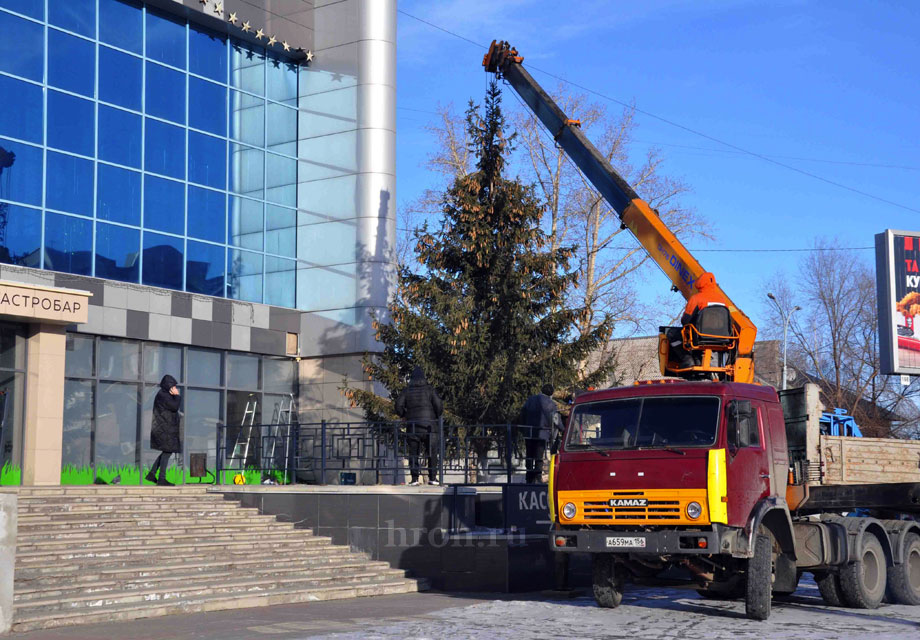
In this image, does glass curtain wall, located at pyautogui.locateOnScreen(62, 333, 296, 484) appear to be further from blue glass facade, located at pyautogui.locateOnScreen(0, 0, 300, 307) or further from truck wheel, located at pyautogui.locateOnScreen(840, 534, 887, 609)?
truck wheel, located at pyautogui.locateOnScreen(840, 534, 887, 609)

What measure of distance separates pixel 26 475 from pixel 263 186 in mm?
11260

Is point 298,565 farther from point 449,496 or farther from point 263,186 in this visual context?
point 263,186

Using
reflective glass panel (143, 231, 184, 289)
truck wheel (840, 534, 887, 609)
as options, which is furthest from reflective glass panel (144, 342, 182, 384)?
truck wheel (840, 534, 887, 609)

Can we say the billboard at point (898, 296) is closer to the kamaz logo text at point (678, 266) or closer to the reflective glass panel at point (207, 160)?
the kamaz logo text at point (678, 266)

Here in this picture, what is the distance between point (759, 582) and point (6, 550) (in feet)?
25.9

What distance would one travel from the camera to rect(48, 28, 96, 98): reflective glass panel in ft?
81.5

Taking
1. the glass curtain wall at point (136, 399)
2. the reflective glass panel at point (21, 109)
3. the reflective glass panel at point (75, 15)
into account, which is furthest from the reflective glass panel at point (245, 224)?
the reflective glass panel at point (21, 109)

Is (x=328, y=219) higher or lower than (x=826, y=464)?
higher

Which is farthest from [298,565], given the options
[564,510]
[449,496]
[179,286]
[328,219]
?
[328,219]

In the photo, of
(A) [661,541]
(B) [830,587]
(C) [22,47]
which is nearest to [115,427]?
(C) [22,47]

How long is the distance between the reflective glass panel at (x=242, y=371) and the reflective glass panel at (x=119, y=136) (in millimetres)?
5631

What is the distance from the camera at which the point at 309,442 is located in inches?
1005

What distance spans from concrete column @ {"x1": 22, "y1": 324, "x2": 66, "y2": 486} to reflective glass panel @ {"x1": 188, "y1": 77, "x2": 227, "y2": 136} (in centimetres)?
817

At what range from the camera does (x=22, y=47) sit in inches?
951
